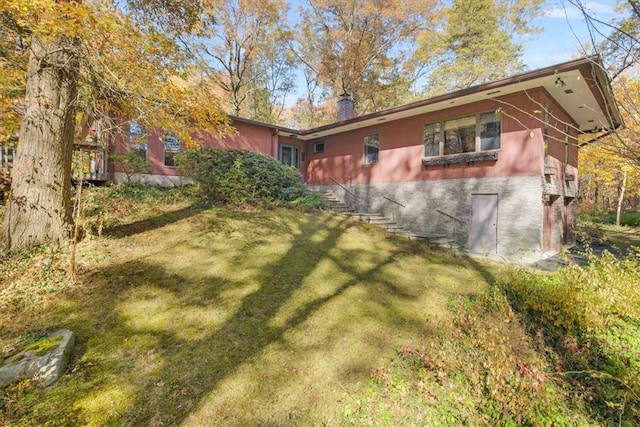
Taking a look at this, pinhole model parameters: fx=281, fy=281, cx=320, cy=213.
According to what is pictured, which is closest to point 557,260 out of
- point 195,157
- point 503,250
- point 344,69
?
point 503,250

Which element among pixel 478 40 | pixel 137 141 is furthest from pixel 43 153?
pixel 478 40

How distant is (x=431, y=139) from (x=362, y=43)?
37.2 feet

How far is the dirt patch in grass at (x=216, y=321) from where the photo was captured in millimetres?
2588

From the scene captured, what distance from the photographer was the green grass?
2637 mm

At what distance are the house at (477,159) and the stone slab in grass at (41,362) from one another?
7654 mm

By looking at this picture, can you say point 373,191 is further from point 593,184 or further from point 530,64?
point 593,184

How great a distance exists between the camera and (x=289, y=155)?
51.4ft

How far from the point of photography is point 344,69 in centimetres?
1917

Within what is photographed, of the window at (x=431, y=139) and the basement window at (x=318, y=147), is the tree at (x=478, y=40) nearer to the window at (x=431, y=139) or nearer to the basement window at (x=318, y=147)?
the basement window at (x=318, y=147)

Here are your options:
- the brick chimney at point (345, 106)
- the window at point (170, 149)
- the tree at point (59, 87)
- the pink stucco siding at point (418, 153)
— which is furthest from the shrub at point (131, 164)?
the brick chimney at point (345, 106)

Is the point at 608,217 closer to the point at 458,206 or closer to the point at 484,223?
the point at 484,223

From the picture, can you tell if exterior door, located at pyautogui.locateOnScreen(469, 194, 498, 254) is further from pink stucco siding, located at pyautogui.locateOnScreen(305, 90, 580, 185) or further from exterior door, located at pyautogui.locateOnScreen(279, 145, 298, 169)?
exterior door, located at pyautogui.locateOnScreen(279, 145, 298, 169)

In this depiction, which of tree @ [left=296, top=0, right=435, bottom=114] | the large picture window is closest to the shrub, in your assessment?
the large picture window

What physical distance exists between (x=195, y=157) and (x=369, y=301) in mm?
7505
